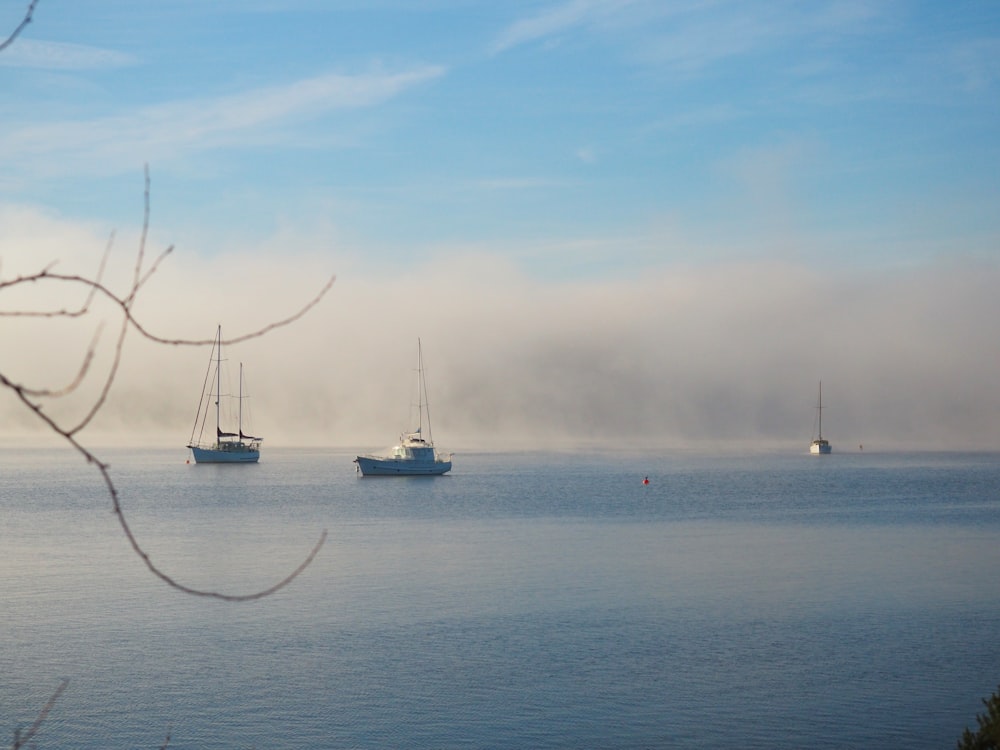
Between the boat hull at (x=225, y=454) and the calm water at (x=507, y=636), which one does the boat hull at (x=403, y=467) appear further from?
the calm water at (x=507, y=636)

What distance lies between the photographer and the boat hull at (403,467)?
352ft

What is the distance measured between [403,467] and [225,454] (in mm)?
30393

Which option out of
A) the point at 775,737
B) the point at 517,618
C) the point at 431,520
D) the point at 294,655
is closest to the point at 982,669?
the point at 775,737

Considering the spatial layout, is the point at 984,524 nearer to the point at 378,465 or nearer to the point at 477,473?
the point at 378,465

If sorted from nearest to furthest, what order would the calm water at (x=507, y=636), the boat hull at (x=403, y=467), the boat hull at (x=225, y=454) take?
the calm water at (x=507, y=636) < the boat hull at (x=403, y=467) < the boat hull at (x=225, y=454)

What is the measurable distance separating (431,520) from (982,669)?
149ft

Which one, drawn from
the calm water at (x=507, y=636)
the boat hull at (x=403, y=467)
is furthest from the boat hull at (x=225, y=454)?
the calm water at (x=507, y=636)

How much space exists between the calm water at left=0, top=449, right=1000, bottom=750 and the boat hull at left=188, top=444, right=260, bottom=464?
6091 cm

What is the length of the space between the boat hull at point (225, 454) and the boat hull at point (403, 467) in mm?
23032

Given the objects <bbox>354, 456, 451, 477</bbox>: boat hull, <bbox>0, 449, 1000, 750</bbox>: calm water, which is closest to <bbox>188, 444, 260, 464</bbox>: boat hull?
<bbox>354, 456, 451, 477</bbox>: boat hull

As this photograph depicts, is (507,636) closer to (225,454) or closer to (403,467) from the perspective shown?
(403,467)

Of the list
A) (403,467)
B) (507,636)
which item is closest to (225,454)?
(403,467)

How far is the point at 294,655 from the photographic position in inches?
1066

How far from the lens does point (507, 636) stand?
29.3 meters
